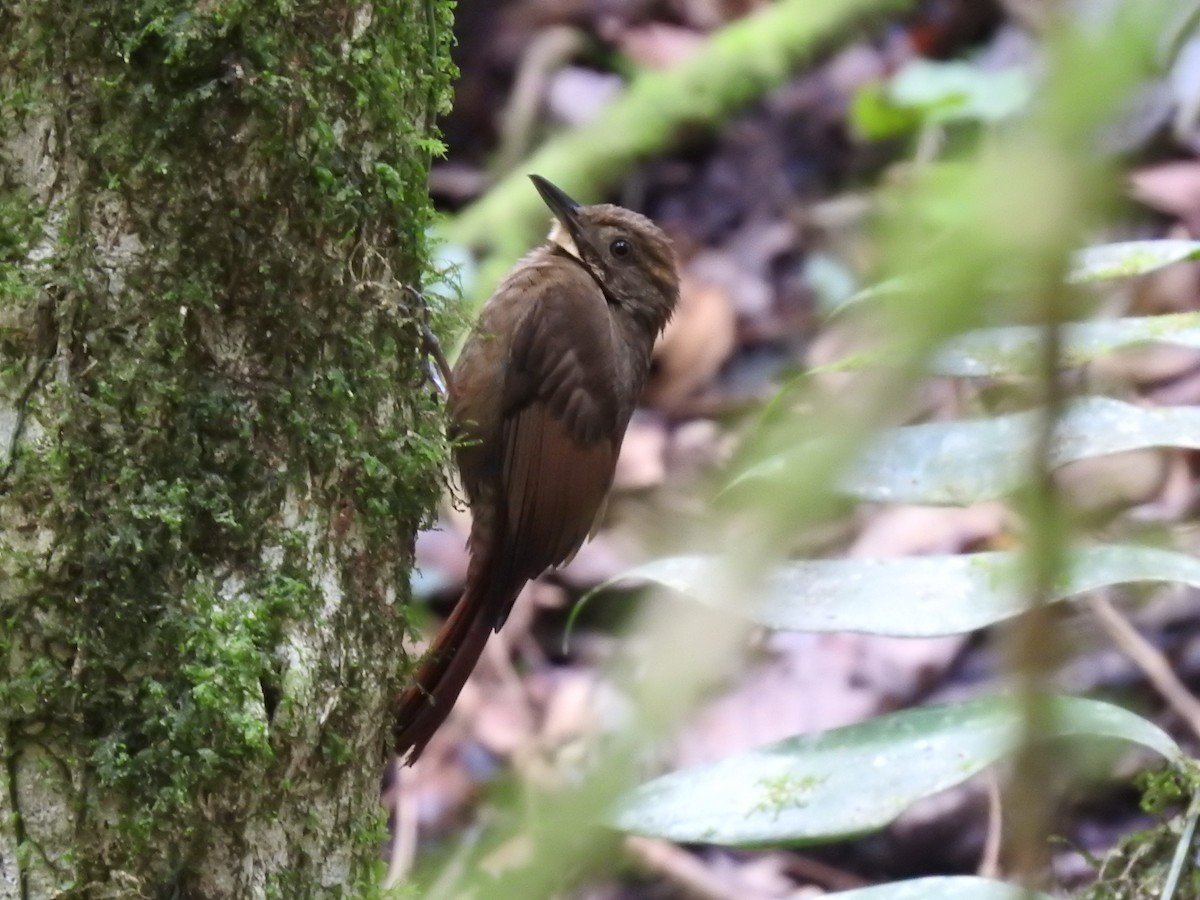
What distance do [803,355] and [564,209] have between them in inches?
38.0

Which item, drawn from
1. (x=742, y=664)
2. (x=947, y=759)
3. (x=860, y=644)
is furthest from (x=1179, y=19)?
(x=860, y=644)

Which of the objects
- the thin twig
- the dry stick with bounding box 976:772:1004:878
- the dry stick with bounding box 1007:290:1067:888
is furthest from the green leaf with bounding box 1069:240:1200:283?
the thin twig

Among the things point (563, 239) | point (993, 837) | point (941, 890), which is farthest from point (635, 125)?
point (941, 890)

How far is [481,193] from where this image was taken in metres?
4.93

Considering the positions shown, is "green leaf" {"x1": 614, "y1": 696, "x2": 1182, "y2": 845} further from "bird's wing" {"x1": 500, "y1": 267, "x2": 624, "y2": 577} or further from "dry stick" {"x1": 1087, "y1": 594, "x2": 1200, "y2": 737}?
"dry stick" {"x1": 1087, "y1": 594, "x2": 1200, "y2": 737}

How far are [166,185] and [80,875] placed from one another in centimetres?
69

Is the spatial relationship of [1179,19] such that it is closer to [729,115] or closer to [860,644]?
[860,644]

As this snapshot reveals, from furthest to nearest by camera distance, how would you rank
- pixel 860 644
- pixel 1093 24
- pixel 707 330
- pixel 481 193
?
→ pixel 481 193 < pixel 707 330 < pixel 860 644 < pixel 1093 24

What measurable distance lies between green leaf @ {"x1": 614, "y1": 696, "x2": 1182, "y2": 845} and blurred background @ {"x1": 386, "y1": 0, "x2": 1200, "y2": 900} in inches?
2.2

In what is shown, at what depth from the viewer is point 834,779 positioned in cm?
154

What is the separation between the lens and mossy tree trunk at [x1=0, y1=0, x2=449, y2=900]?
144 cm

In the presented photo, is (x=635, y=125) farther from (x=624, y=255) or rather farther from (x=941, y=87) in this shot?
(x=624, y=255)

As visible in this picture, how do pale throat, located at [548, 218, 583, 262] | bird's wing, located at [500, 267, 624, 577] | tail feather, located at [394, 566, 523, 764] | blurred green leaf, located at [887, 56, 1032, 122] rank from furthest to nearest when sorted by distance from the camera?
1. blurred green leaf, located at [887, 56, 1032, 122]
2. pale throat, located at [548, 218, 583, 262]
3. bird's wing, located at [500, 267, 624, 577]
4. tail feather, located at [394, 566, 523, 764]

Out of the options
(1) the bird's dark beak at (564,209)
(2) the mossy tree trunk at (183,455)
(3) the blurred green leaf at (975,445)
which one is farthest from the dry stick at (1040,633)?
(1) the bird's dark beak at (564,209)
